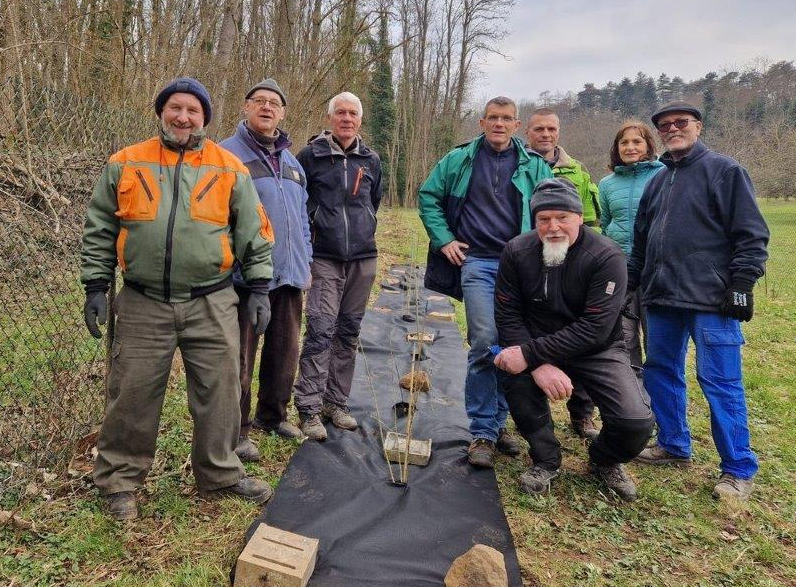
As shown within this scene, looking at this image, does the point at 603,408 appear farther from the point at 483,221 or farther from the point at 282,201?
the point at 282,201

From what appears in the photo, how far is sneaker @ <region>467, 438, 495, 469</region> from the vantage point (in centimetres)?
284

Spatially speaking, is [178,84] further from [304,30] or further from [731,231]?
[304,30]

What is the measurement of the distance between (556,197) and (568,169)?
3.44 ft

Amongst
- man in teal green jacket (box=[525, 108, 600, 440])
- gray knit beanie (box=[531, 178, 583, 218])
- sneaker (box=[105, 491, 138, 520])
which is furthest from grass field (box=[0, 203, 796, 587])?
gray knit beanie (box=[531, 178, 583, 218])

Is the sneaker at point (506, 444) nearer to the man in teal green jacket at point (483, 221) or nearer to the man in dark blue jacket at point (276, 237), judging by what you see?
the man in teal green jacket at point (483, 221)

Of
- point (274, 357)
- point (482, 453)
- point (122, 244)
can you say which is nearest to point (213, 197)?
point (122, 244)

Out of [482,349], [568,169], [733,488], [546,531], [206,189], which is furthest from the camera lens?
[568,169]

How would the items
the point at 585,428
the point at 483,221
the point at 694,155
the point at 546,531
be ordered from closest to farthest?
the point at 546,531 → the point at 694,155 → the point at 483,221 → the point at 585,428

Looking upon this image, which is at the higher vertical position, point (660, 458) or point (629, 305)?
point (629, 305)

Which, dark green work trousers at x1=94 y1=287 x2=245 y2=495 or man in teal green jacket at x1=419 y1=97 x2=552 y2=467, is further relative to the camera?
man in teal green jacket at x1=419 y1=97 x2=552 y2=467

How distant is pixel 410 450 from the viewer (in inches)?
114

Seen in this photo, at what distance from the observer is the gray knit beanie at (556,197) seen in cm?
260

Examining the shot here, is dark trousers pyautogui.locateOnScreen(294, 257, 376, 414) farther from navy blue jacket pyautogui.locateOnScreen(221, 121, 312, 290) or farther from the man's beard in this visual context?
the man's beard

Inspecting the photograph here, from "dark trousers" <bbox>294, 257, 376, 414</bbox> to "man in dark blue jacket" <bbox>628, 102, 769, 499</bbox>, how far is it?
5.56 feet
